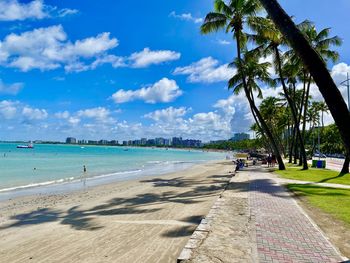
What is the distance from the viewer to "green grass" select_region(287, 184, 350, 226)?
31.6ft

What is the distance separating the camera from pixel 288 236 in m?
6.94

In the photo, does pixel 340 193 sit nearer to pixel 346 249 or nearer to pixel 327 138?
pixel 346 249

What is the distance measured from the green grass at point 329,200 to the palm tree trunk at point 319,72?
15.8 feet

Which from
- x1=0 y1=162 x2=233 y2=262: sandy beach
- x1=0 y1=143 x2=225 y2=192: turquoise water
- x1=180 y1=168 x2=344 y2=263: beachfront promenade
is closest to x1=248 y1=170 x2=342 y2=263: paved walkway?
x1=180 y1=168 x2=344 y2=263: beachfront promenade

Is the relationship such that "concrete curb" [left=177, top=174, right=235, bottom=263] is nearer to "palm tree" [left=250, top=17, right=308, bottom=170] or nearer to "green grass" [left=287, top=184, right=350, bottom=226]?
"green grass" [left=287, top=184, right=350, bottom=226]

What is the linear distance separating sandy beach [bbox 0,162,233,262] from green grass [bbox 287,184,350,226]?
3698 millimetres

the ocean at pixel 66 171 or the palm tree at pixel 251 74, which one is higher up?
the palm tree at pixel 251 74

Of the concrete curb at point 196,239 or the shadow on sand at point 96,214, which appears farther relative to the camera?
the shadow on sand at point 96,214

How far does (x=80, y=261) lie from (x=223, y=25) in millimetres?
21333

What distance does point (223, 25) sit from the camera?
2453cm

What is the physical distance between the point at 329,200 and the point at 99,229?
25.9 ft

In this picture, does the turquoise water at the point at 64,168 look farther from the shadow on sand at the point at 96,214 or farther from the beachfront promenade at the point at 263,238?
the beachfront promenade at the point at 263,238

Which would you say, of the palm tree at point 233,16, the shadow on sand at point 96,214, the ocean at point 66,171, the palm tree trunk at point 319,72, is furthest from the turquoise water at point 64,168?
the palm tree trunk at point 319,72

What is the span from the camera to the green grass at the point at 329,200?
9.62 meters
